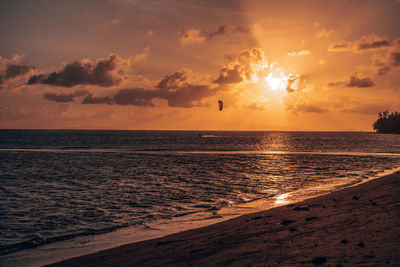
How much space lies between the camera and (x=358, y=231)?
10648 mm

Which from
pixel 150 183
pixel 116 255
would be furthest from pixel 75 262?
pixel 150 183

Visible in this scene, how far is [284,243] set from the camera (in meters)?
10.2

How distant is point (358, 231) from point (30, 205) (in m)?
19.0

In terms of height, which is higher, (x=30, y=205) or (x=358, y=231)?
(x=358, y=231)

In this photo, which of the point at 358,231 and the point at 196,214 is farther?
the point at 196,214

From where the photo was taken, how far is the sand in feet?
28.3

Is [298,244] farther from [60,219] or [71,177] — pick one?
[71,177]

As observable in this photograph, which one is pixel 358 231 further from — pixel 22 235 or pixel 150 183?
pixel 150 183

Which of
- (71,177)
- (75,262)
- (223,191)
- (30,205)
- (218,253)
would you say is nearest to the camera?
(218,253)

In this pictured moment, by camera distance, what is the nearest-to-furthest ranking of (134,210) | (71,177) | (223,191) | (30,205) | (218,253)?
(218,253) < (134,210) < (30,205) < (223,191) < (71,177)

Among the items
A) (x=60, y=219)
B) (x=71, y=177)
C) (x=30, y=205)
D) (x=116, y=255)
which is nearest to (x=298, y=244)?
(x=116, y=255)

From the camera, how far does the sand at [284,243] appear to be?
8.63m

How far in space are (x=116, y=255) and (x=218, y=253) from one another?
3.63m

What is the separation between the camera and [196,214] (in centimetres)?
1759
